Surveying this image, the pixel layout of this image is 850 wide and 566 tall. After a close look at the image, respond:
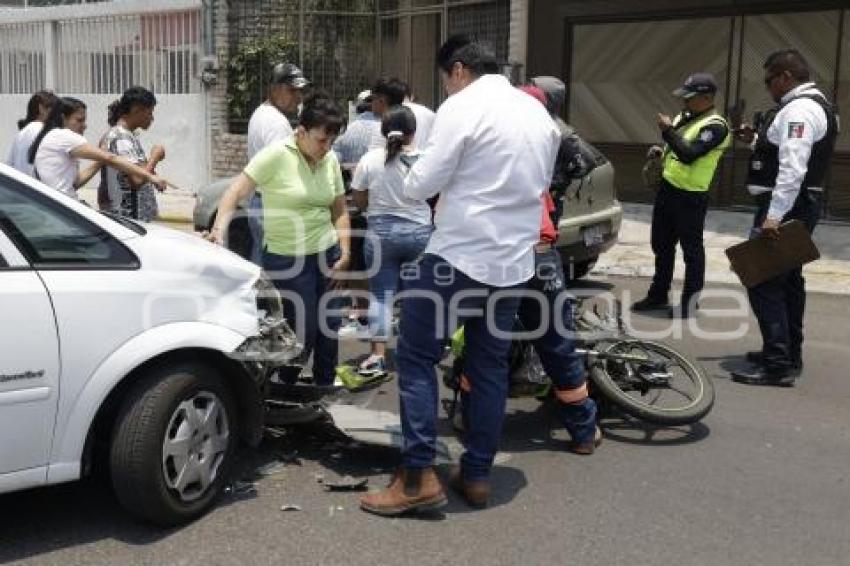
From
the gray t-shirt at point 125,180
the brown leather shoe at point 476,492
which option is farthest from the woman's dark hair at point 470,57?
the gray t-shirt at point 125,180

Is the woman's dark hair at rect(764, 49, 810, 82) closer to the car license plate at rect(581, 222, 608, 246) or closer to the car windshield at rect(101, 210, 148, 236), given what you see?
the car license plate at rect(581, 222, 608, 246)

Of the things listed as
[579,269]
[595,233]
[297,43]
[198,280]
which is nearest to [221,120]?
[297,43]

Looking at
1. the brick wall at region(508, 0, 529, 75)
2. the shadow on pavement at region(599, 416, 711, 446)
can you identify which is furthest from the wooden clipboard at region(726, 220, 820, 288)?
the brick wall at region(508, 0, 529, 75)

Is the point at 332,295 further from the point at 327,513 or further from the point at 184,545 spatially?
the point at 184,545

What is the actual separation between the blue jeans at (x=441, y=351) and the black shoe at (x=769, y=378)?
2.51 metres

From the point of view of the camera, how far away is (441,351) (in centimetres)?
403

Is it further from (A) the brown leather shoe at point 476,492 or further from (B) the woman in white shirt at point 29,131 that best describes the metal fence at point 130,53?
(A) the brown leather shoe at point 476,492

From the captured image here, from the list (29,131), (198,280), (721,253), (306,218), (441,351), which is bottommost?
(721,253)

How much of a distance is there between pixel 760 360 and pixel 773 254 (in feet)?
2.49

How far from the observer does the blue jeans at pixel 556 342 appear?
181 inches

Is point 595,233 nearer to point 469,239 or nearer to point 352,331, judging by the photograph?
point 352,331

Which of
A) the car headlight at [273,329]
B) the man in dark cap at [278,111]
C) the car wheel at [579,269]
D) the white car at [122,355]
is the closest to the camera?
the white car at [122,355]

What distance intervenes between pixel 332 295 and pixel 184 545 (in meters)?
2.02

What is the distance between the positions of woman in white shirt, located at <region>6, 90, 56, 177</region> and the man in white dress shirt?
3.49 metres
